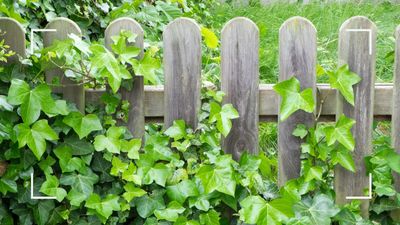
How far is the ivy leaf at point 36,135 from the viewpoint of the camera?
2.56 m

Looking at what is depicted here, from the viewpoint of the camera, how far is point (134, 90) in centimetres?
277

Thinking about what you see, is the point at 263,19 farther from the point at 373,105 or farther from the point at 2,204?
the point at 2,204

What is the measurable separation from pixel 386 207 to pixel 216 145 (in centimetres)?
75

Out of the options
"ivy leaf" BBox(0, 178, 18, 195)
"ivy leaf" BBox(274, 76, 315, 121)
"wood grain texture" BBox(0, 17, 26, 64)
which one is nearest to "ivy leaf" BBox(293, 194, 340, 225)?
"ivy leaf" BBox(274, 76, 315, 121)

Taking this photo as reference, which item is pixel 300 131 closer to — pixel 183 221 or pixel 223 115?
pixel 223 115

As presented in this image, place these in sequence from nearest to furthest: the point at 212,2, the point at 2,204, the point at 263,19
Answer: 1. the point at 2,204
2. the point at 263,19
3. the point at 212,2

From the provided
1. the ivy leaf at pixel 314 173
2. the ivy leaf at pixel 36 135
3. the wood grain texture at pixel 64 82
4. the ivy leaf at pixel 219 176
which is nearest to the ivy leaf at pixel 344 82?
the ivy leaf at pixel 314 173

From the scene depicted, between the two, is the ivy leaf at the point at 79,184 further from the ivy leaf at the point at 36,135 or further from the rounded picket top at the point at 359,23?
the rounded picket top at the point at 359,23

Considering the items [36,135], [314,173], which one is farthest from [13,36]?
Answer: [314,173]

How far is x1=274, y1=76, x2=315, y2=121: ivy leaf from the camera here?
262 cm

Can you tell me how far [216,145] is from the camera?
9.03ft

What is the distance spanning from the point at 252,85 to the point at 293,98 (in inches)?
7.7

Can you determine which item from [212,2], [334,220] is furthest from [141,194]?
[212,2]

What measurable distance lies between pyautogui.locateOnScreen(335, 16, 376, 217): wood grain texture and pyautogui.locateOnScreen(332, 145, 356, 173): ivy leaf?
10cm
